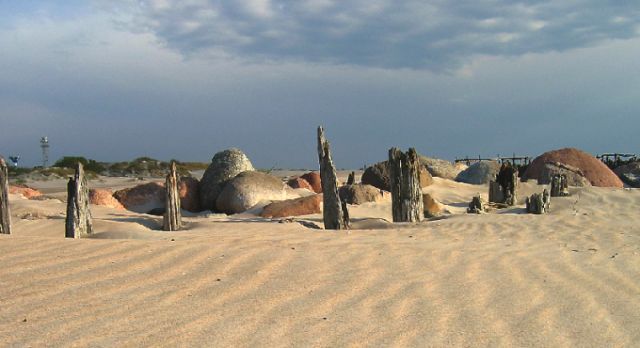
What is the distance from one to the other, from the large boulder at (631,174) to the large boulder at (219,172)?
14680mm

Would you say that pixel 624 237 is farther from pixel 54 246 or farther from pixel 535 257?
pixel 54 246

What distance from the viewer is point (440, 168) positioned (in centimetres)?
2252

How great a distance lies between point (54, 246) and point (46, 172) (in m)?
28.4

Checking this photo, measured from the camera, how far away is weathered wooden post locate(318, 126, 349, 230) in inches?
364

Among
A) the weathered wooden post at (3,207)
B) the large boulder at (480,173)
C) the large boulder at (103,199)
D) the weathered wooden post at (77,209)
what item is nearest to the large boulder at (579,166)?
the large boulder at (480,173)

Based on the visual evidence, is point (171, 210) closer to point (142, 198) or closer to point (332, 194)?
point (332, 194)

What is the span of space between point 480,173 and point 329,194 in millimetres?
12866

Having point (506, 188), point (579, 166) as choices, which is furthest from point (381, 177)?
point (579, 166)

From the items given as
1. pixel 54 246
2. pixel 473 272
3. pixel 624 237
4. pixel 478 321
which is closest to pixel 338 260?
pixel 473 272

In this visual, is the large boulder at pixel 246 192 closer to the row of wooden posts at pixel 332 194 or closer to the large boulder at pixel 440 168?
the row of wooden posts at pixel 332 194

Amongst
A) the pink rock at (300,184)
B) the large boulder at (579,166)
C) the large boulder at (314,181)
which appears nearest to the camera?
the pink rock at (300,184)

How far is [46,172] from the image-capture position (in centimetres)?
3088

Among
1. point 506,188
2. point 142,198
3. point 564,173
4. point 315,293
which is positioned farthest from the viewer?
point 564,173

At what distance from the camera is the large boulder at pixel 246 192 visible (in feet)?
43.8
